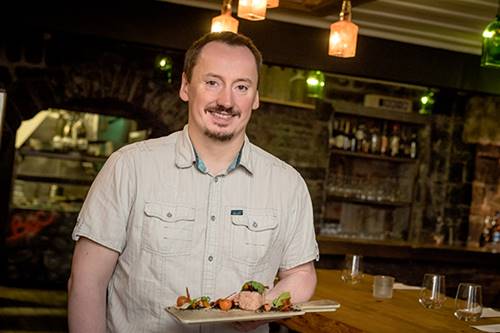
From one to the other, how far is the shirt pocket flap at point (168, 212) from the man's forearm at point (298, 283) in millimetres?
329

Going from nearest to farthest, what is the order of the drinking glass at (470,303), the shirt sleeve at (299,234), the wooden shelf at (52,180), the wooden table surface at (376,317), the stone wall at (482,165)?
the shirt sleeve at (299,234), the wooden table surface at (376,317), the drinking glass at (470,303), the wooden shelf at (52,180), the stone wall at (482,165)

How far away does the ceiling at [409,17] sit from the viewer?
211 inches

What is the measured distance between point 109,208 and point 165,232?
163 millimetres

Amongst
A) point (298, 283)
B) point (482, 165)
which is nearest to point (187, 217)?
point (298, 283)

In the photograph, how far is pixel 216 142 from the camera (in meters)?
2.05

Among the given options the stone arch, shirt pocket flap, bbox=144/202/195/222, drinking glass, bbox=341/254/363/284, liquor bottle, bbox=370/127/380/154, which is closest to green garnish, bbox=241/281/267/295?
shirt pocket flap, bbox=144/202/195/222

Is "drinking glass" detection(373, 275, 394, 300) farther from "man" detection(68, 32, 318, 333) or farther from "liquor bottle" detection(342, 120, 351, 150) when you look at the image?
"liquor bottle" detection(342, 120, 351, 150)

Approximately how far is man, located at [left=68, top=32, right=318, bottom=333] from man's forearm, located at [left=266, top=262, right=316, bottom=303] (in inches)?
0.8

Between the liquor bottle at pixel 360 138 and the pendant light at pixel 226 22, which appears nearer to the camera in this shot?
the pendant light at pixel 226 22

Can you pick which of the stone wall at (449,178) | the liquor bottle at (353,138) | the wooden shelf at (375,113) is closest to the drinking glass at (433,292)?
the wooden shelf at (375,113)

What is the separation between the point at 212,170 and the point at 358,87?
687 centimetres

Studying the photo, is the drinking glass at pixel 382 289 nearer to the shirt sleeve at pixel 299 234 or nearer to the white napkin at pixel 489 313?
the white napkin at pixel 489 313

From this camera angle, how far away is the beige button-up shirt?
1.97 meters

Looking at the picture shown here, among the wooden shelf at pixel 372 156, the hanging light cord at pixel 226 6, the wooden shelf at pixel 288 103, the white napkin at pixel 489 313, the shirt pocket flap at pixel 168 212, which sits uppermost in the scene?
the hanging light cord at pixel 226 6
